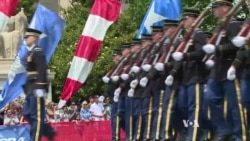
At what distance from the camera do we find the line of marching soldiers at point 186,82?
9.32 m

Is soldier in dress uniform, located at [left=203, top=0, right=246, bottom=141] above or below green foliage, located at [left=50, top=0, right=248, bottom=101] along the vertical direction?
above

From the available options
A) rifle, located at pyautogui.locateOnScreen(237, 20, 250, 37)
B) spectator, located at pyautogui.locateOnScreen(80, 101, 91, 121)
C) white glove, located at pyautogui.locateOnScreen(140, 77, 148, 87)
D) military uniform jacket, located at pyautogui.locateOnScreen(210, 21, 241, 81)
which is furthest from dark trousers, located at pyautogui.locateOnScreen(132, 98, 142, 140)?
spectator, located at pyautogui.locateOnScreen(80, 101, 91, 121)

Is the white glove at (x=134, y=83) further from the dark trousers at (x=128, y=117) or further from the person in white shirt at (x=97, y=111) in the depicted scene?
the person in white shirt at (x=97, y=111)

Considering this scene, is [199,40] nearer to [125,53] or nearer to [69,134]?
[125,53]

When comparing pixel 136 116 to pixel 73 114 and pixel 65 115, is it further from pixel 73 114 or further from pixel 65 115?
pixel 73 114

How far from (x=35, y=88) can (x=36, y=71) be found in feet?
0.82

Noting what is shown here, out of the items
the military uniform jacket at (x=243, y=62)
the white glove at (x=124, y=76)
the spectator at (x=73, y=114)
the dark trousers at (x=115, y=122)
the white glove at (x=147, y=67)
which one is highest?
the military uniform jacket at (x=243, y=62)

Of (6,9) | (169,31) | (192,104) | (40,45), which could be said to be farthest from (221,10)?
(6,9)

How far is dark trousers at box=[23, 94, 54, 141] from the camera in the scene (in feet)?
39.3

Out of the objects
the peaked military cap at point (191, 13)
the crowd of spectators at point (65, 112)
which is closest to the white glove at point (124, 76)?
the peaked military cap at point (191, 13)

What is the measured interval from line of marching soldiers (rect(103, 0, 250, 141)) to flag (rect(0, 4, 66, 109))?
2.01m

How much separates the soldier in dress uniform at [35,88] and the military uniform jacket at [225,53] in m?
3.15

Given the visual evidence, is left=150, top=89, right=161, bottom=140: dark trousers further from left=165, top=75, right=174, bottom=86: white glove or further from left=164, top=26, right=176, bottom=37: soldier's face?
left=165, top=75, right=174, bottom=86: white glove

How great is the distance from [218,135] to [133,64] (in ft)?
13.9
